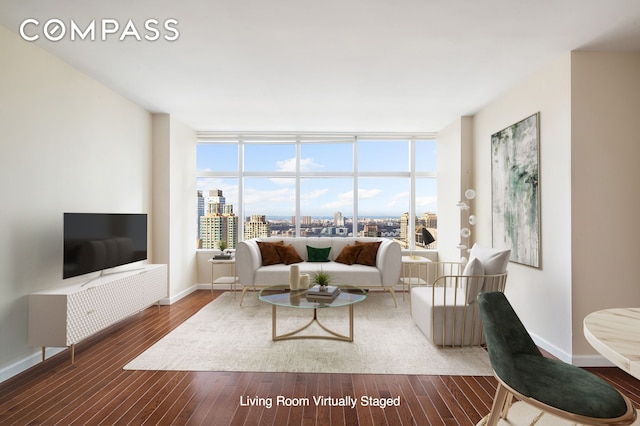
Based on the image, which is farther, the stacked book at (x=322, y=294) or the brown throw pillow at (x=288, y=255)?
the brown throw pillow at (x=288, y=255)

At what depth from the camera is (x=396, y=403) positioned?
2275 millimetres

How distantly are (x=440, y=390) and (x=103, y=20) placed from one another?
3.73 metres

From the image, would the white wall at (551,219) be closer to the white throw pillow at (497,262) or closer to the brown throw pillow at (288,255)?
the white throw pillow at (497,262)

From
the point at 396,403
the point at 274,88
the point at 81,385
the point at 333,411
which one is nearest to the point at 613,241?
the point at 396,403

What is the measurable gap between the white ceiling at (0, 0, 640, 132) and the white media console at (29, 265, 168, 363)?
7.01ft

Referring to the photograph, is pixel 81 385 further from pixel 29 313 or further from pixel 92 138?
pixel 92 138

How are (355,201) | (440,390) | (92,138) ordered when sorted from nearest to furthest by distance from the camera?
(440,390) → (92,138) → (355,201)

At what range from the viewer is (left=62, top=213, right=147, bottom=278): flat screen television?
3.08 m

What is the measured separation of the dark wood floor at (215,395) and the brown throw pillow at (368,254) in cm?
256

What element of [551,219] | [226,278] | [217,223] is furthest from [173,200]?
[551,219]

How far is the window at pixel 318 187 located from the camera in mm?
6082

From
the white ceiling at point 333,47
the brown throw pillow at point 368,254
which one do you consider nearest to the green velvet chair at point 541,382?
the white ceiling at point 333,47

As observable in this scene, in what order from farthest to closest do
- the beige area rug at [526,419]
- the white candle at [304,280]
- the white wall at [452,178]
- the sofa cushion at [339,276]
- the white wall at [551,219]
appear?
the white wall at [452,178] < the sofa cushion at [339,276] < the white candle at [304,280] < the white wall at [551,219] < the beige area rug at [526,419]

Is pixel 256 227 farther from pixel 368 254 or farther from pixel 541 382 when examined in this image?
pixel 541 382
